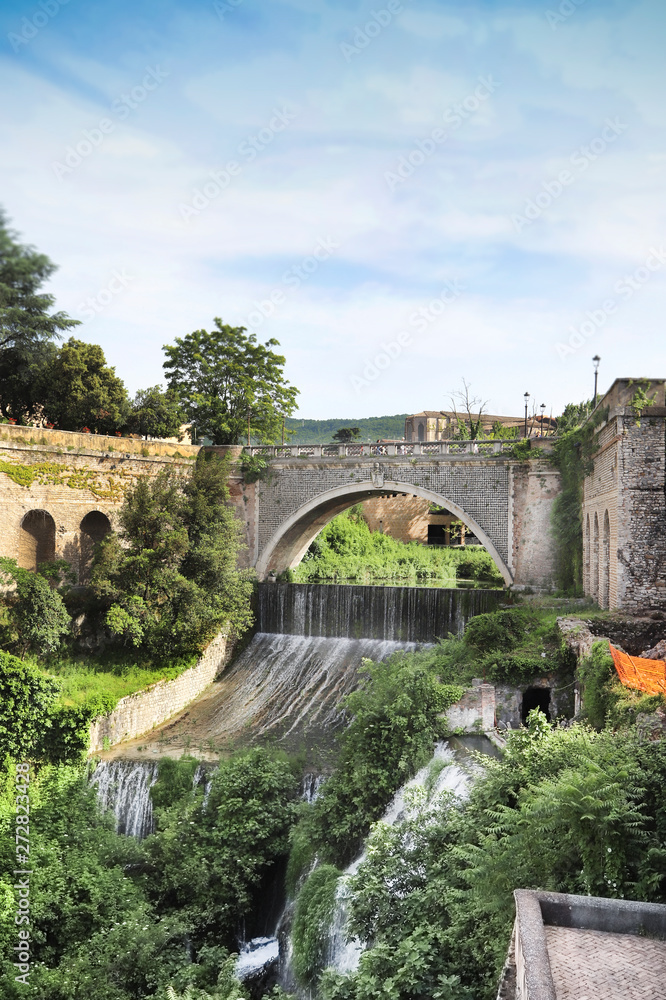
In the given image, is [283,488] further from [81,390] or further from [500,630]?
[500,630]

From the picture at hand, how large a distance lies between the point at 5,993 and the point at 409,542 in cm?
2840

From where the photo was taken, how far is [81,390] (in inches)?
872

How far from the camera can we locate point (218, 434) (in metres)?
28.2

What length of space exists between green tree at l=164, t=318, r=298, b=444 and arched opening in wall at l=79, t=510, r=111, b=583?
332 inches

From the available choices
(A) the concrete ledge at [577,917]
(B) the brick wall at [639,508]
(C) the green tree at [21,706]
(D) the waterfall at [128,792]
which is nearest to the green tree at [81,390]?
(C) the green tree at [21,706]

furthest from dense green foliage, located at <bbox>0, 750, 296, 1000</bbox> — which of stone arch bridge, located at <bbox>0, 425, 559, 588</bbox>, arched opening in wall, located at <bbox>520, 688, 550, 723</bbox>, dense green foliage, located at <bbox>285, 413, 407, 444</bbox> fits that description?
dense green foliage, located at <bbox>285, 413, 407, 444</bbox>

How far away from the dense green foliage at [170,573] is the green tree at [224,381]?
959cm

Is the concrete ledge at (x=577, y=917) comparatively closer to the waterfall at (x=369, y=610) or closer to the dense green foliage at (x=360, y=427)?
the waterfall at (x=369, y=610)

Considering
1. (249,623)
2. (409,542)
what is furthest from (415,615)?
(409,542)

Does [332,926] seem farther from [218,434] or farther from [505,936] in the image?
[218,434]

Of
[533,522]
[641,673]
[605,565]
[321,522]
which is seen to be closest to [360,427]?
[321,522]

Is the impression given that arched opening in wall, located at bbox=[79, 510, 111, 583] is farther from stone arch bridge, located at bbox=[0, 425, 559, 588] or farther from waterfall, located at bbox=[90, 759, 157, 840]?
waterfall, located at bbox=[90, 759, 157, 840]

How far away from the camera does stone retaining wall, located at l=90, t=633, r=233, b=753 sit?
594 inches

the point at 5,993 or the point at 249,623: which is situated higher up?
the point at 249,623
